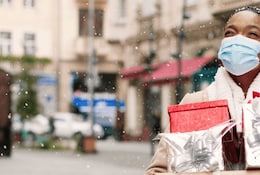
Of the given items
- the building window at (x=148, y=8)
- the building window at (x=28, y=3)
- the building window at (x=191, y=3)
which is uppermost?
Answer: the building window at (x=28, y=3)

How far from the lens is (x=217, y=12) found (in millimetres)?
26000

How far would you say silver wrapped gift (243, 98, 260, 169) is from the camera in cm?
233

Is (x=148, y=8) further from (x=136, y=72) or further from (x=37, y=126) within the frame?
(x=37, y=126)

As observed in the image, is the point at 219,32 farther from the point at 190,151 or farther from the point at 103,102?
the point at 190,151

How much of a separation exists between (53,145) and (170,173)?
30109mm

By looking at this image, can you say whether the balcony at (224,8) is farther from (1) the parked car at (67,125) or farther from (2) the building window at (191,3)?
(1) the parked car at (67,125)

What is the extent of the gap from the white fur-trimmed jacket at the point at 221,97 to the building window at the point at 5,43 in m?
43.9

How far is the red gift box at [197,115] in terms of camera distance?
2.54 m

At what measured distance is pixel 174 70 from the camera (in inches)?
1197

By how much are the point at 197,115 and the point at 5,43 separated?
45025 millimetres

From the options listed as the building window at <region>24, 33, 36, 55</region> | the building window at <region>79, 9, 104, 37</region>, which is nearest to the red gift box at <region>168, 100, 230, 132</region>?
the building window at <region>24, 33, 36, 55</region>

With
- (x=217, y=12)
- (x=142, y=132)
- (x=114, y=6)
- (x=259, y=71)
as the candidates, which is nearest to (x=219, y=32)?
(x=217, y=12)

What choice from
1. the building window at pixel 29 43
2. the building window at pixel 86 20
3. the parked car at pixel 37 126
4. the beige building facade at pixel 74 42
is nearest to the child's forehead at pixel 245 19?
the parked car at pixel 37 126

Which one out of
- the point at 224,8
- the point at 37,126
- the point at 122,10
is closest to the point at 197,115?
the point at 224,8
